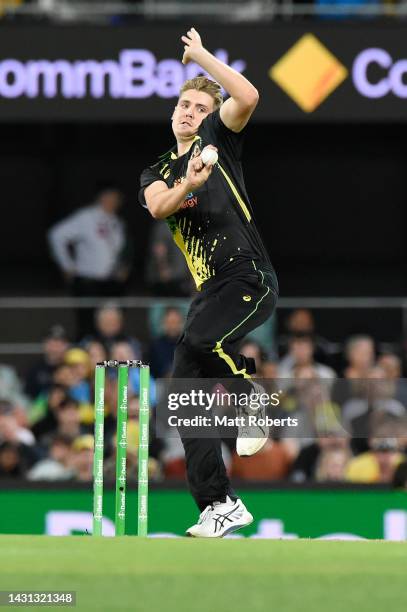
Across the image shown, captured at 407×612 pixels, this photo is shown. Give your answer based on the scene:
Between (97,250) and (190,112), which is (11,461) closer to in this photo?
(97,250)

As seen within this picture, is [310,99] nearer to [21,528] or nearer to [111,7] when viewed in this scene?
[111,7]

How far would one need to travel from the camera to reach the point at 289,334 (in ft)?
43.5

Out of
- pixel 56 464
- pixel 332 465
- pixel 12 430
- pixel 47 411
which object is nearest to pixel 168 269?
pixel 47 411

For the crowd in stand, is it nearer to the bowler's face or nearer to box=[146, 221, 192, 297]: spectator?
box=[146, 221, 192, 297]: spectator

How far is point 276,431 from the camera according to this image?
10445mm

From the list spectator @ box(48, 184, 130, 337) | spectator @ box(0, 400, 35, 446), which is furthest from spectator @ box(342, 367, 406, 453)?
spectator @ box(48, 184, 130, 337)

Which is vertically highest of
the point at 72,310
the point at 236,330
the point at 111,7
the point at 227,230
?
the point at 111,7

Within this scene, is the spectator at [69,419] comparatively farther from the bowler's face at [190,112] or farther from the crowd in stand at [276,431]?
the bowler's face at [190,112]

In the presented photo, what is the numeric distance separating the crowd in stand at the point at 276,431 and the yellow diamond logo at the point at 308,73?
234 centimetres

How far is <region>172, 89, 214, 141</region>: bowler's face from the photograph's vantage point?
767 cm

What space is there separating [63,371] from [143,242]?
446 centimetres

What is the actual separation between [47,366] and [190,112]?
17.8ft

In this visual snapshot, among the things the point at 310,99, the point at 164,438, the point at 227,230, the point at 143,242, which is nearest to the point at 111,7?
the point at 310,99

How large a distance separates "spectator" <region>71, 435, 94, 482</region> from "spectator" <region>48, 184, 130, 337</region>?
2.90 metres
